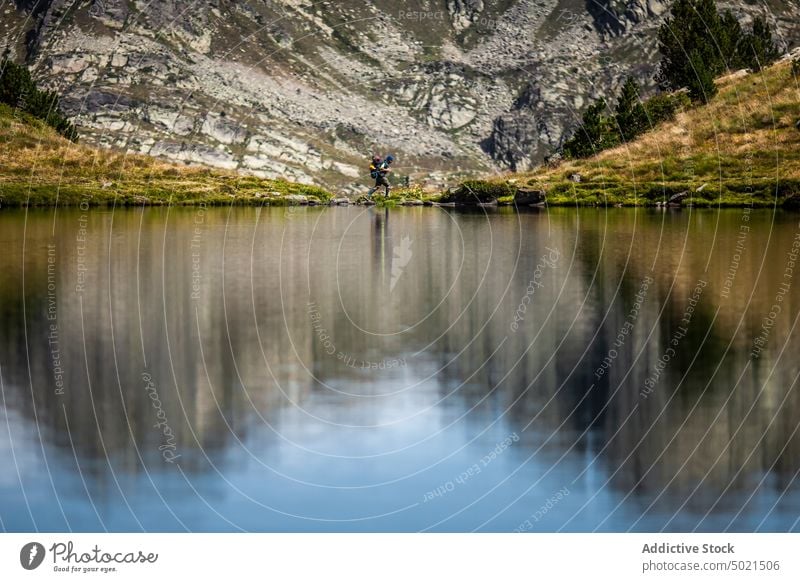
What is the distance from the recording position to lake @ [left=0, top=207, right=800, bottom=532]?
19109mm

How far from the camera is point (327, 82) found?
187 metres

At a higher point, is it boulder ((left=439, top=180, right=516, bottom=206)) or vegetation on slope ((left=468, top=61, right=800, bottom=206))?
vegetation on slope ((left=468, top=61, right=800, bottom=206))

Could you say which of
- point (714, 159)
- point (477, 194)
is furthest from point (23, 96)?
point (714, 159)

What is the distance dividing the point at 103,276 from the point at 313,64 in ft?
467

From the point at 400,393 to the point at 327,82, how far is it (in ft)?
542

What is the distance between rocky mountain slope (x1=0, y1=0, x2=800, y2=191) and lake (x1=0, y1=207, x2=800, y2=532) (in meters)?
128

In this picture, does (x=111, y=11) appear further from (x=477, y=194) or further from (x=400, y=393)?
(x=400, y=393)

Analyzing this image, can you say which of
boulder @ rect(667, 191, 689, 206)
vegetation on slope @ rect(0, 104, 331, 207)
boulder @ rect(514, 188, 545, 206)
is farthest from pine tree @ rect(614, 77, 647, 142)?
vegetation on slope @ rect(0, 104, 331, 207)

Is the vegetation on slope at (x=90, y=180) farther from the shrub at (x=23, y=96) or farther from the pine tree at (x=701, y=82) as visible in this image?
the pine tree at (x=701, y=82)

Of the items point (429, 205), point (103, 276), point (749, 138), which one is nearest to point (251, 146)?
point (429, 205)

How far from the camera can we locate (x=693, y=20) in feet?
333

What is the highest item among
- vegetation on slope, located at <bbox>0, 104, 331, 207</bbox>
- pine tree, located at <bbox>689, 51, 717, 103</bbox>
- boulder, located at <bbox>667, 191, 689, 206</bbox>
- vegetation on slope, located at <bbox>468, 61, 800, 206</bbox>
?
pine tree, located at <bbox>689, 51, 717, 103</bbox>

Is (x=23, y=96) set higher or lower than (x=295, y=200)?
higher

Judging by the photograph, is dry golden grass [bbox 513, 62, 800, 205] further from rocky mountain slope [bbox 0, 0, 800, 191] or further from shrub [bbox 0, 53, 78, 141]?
rocky mountain slope [bbox 0, 0, 800, 191]
